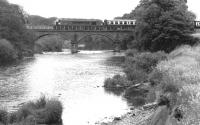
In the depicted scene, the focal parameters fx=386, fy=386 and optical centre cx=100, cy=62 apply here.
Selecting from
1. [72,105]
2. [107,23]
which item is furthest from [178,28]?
[107,23]

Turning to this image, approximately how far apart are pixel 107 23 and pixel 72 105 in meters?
98.7

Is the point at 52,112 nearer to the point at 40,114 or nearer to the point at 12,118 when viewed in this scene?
the point at 40,114

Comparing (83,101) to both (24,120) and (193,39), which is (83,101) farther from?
(193,39)

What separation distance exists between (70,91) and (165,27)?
2887cm

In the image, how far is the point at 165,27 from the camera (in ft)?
221

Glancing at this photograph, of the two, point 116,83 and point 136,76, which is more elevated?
point 136,76

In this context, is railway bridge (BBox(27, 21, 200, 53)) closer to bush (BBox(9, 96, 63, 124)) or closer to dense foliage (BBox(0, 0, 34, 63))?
dense foliage (BBox(0, 0, 34, 63))

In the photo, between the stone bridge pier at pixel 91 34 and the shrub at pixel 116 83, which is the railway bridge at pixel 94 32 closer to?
the stone bridge pier at pixel 91 34

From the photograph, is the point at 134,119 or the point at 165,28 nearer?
the point at 134,119

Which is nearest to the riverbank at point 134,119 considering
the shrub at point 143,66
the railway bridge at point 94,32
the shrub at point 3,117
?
the shrub at point 3,117

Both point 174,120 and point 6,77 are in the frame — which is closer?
point 174,120

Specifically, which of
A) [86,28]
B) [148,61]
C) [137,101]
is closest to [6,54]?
[148,61]

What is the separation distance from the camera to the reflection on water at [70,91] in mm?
33438

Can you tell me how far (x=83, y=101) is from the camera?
38.3 meters
